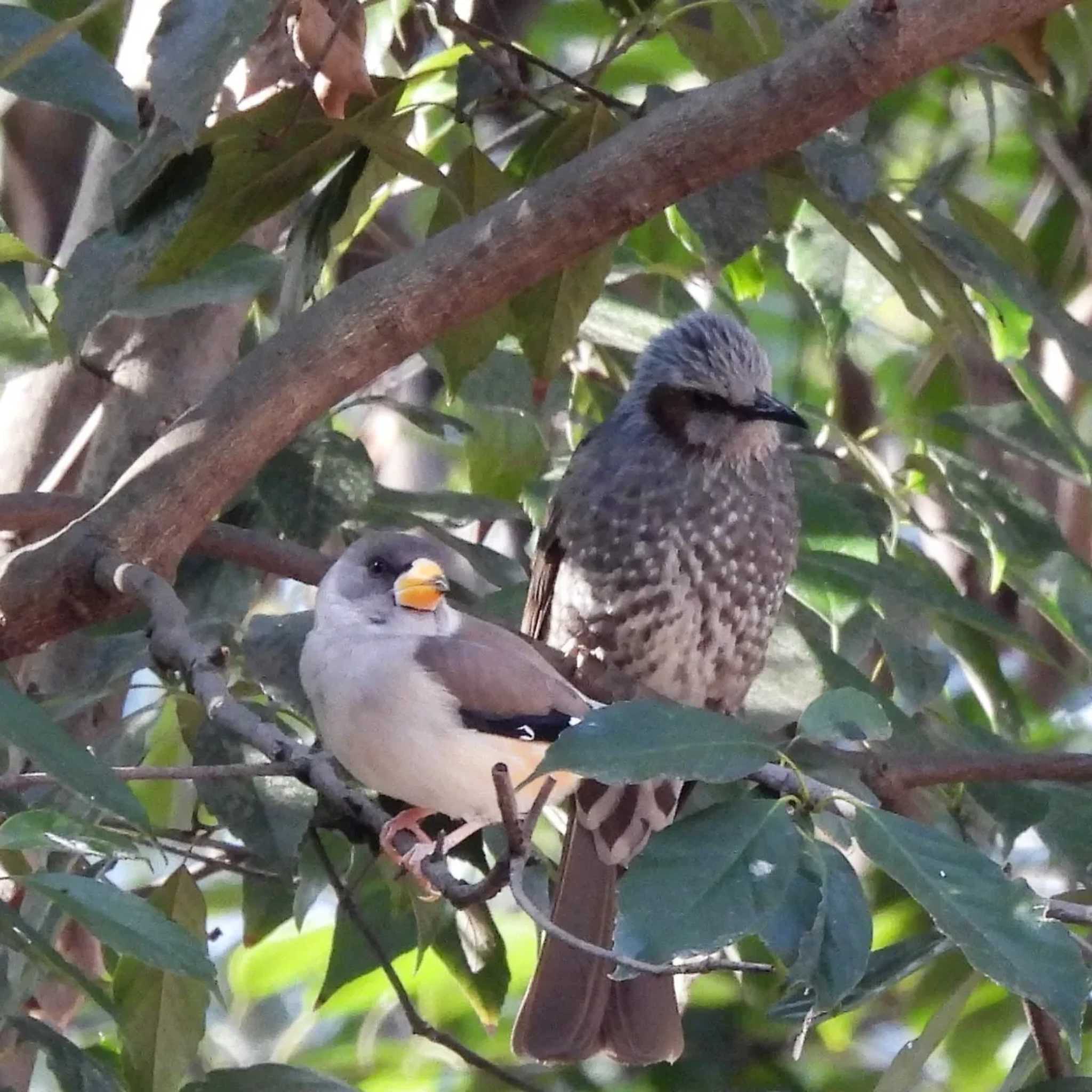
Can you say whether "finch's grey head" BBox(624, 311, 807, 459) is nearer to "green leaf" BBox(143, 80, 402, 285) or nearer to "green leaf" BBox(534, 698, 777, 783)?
"green leaf" BBox(143, 80, 402, 285)

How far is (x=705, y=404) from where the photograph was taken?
2547 millimetres

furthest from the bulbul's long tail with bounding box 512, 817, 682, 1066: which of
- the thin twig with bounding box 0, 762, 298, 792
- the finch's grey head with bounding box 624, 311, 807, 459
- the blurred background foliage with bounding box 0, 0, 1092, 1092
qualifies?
the finch's grey head with bounding box 624, 311, 807, 459

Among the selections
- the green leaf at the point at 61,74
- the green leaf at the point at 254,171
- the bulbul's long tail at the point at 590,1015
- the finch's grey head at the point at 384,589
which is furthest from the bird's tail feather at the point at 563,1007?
the green leaf at the point at 61,74

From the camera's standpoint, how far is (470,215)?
202cm

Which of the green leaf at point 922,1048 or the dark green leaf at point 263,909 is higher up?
the green leaf at point 922,1048

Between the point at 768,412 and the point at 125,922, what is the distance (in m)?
1.42

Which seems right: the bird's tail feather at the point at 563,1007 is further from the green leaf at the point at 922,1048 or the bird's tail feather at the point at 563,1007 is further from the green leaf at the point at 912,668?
the green leaf at the point at 912,668

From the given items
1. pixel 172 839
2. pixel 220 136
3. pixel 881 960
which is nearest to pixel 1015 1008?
pixel 881 960

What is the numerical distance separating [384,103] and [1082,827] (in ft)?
3.72

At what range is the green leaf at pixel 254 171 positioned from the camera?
1889mm

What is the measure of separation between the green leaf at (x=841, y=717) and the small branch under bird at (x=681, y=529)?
1.05m

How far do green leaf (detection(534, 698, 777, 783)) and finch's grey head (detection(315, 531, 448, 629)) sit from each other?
0.82 metres

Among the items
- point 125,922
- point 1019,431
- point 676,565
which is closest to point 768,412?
point 676,565

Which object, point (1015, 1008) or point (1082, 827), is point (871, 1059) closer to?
point (1015, 1008)
